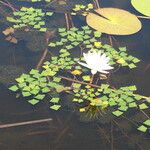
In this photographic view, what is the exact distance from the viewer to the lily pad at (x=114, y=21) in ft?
9.85

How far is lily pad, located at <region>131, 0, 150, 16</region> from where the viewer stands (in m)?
3.27

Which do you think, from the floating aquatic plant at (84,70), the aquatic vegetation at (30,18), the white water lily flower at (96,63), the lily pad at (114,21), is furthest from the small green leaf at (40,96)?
the lily pad at (114,21)

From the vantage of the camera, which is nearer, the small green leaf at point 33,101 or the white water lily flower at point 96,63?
the small green leaf at point 33,101

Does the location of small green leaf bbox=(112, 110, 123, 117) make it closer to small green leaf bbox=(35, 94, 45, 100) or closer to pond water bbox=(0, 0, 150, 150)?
pond water bbox=(0, 0, 150, 150)

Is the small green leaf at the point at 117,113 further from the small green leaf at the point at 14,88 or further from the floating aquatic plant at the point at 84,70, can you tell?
the small green leaf at the point at 14,88

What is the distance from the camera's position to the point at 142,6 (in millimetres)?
3320

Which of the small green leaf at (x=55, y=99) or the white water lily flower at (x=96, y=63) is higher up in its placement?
the white water lily flower at (x=96, y=63)

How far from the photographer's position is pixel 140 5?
10.9ft

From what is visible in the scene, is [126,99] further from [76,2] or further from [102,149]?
[76,2]

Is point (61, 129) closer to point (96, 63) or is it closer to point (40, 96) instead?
point (40, 96)

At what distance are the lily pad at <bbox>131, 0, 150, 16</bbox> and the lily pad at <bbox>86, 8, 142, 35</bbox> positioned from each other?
0.43 feet

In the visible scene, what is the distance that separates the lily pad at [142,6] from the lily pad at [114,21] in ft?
0.43

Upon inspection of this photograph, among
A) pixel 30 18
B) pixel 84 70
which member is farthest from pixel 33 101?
pixel 30 18

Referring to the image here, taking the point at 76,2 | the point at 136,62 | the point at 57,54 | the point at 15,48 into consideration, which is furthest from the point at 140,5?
the point at 15,48
